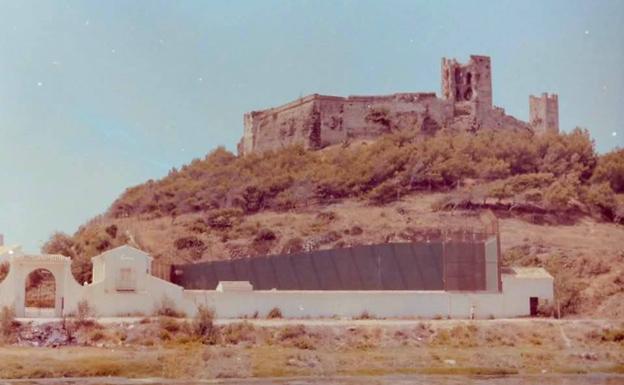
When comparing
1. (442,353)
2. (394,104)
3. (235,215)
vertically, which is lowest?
(442,353)

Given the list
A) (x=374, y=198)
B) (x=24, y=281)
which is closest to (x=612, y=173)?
(x=374, y=198)

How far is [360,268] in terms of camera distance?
33.9m

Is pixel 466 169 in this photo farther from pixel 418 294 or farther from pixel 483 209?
pixel 418 294

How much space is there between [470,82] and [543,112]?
9.40 metres

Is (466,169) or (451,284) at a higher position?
(466,169)

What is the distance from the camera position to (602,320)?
3053 cm

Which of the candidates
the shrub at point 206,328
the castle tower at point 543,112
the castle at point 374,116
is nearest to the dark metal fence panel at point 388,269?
the shrub at point 206,328

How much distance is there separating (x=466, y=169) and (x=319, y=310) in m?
25.5

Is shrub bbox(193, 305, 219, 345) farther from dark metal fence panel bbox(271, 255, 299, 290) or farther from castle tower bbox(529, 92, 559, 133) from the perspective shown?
castle tower bbox(529, 92, 559, 133)

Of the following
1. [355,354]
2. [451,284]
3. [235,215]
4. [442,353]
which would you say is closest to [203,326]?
[355,354]

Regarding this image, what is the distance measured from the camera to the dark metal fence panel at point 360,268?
33188mm

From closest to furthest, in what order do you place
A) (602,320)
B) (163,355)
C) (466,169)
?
(163,355), (602,320), (466,169)

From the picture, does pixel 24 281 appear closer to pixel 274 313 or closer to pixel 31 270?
pixel 31 270

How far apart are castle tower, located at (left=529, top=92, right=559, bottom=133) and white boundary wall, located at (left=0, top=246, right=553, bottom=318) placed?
44240 mm
